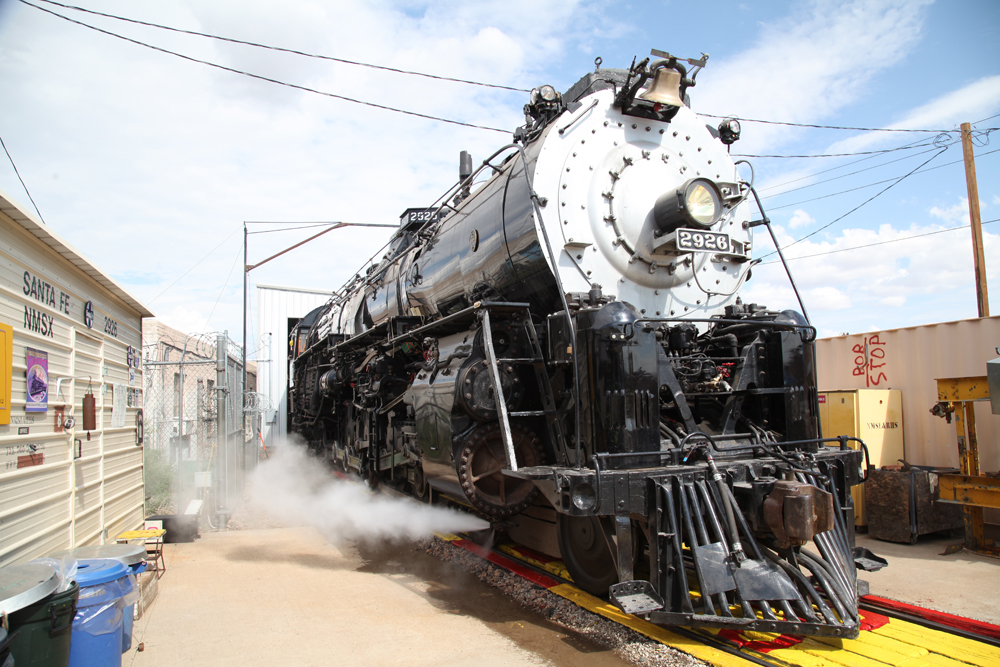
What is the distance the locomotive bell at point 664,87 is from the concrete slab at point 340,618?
363 cm

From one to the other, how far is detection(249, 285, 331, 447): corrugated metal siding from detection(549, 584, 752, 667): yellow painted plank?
13.5 metres

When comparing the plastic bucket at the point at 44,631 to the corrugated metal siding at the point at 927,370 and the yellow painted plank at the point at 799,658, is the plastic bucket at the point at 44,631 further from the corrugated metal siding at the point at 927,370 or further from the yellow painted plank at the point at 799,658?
the corrugated metal siding at the point at 927,370

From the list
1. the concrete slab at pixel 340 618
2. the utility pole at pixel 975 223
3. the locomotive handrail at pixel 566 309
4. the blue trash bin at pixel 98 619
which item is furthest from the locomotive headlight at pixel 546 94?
the utility pole at pixel 975 223

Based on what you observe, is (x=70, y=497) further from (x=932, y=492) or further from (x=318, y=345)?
(x=932, y=492)

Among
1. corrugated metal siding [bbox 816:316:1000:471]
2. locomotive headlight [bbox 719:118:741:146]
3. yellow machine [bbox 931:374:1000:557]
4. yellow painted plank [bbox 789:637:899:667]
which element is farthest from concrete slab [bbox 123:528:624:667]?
corrugated metal siding [bbox 816:316:1000:471]

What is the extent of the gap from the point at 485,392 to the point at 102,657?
8.45 ft

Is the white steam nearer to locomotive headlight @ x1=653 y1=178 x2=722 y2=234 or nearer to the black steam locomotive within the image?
the black steam locomotive

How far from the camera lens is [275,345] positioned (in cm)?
1753

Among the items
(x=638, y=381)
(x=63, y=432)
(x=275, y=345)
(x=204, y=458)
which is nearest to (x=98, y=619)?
(x=63, y=432)

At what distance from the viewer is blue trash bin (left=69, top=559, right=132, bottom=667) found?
328 cm

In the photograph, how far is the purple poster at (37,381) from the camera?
4.27m

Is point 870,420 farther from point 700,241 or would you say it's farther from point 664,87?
point 664,87

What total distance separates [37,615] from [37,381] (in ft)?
6.99

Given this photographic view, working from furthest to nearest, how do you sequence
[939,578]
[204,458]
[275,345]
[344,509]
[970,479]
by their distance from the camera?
1. [275,345]
2. [204,458]
3. [344,509]
4. [970,479]
5. [939,578]
